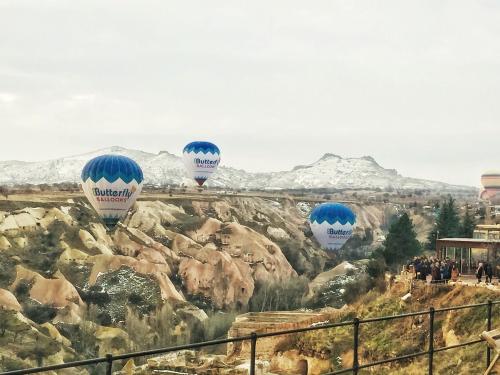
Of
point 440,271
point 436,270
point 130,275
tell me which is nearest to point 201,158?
point 130,275

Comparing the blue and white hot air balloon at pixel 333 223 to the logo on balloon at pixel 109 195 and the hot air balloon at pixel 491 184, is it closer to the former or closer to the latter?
the logo on balloon at pixel 109 195

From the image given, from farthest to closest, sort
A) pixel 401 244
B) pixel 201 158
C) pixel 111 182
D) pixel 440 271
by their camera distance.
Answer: pixel 201 158 < pixel 401 244 < pixel 111 182 < pixel 440 271

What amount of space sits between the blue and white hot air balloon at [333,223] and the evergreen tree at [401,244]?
255 inches

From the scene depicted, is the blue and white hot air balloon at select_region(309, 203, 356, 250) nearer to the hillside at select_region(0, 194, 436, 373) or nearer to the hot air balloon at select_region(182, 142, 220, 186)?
the hillside at select_region(0, 194, 436, 373)

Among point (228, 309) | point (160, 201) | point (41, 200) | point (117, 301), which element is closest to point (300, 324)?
point (117, 301)

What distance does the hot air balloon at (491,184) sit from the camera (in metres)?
147

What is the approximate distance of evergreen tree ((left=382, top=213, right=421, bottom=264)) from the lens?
63000 millimetres

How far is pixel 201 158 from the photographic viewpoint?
Result: 3814 inches

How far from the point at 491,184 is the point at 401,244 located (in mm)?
90384

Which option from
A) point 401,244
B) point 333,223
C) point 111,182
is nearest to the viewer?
point 111,182

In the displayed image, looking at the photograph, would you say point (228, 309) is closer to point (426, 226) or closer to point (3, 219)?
point (3, 219)

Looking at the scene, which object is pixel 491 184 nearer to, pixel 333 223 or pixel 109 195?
pixel 333 223

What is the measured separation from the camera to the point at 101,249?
251 ft

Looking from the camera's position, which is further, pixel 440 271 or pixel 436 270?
pixel 440 271
